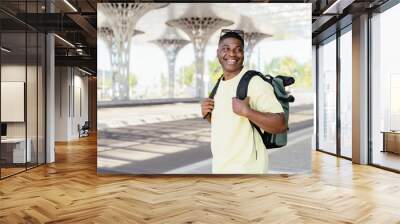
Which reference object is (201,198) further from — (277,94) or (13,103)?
(13,103)

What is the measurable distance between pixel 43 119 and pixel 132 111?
2.72m

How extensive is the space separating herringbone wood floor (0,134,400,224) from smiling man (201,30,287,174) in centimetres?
36

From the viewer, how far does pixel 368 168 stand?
7.82 metres

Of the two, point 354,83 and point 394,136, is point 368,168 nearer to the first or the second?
point 394,136

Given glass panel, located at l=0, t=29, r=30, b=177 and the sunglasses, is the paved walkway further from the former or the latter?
glass panel, located at l=0, t=29, r=30, b=177

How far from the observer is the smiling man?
5973 millimetres

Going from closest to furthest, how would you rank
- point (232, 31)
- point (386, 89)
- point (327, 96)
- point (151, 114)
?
point (232, 31) → point (151, 114) → point (386, 89) → point (327, 96)

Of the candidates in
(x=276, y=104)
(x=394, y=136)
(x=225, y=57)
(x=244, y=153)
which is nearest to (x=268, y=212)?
(x=244, y=153)

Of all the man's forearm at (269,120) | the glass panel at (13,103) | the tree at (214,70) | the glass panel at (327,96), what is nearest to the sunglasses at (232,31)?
the tree at (214,70)

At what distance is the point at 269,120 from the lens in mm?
6160

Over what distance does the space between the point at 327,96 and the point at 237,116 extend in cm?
553

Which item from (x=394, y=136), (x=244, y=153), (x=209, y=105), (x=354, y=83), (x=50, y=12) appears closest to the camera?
(x=244, y=153)

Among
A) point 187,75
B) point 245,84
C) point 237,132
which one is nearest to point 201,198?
point 237,132

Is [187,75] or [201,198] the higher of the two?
[187,75]
